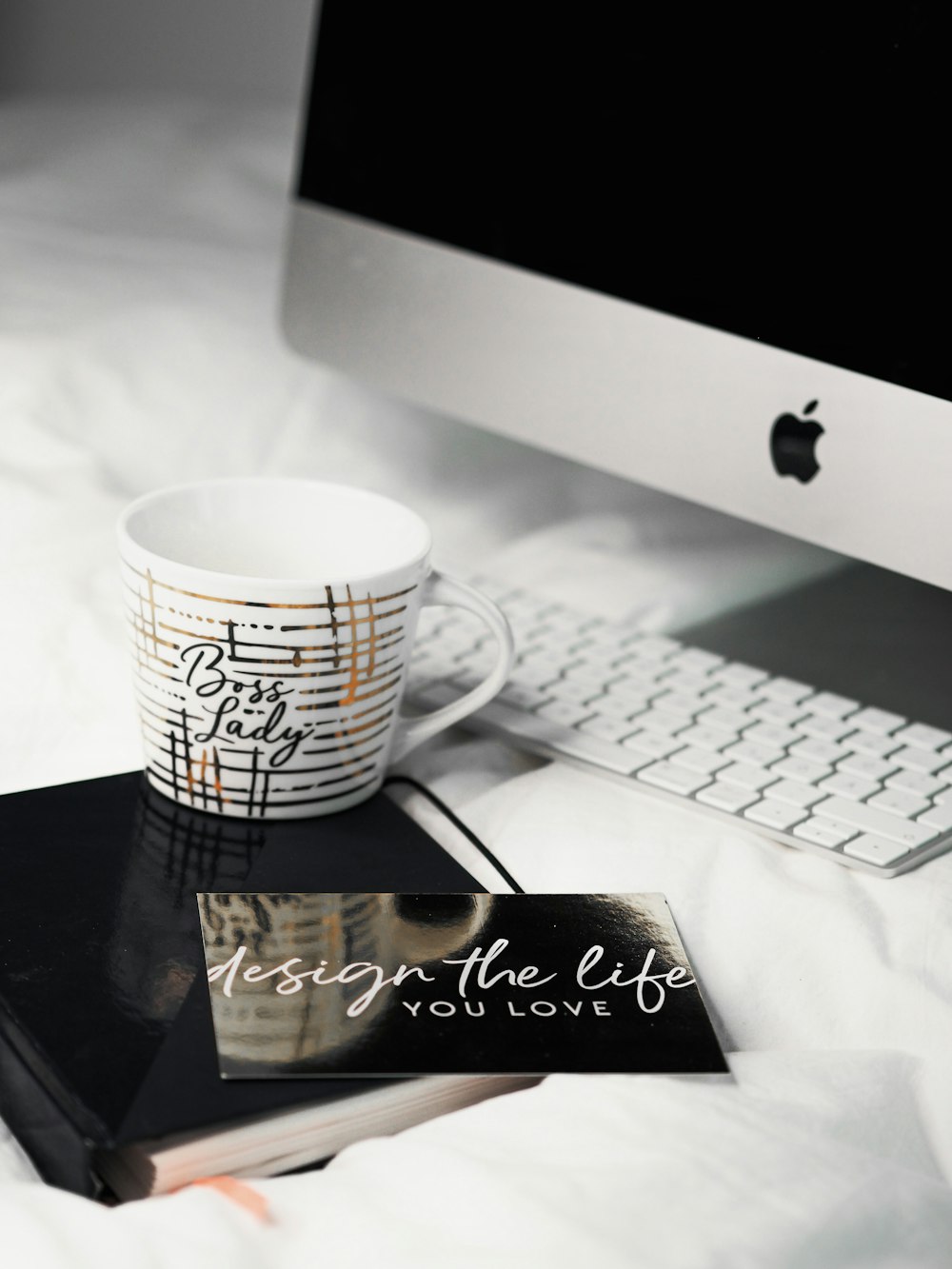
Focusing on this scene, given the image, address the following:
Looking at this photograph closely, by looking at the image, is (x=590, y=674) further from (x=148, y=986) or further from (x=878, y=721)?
(x=148, y=986)

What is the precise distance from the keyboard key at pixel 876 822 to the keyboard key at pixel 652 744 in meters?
0.06

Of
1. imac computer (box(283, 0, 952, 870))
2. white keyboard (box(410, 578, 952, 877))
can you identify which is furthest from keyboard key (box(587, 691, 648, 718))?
imac computer (box(283, 0, 952, 870))

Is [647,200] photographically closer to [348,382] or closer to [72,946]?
[348,382]

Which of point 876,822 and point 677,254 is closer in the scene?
point 876,822

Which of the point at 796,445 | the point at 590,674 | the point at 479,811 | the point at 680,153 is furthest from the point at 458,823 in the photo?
the point at 680,153

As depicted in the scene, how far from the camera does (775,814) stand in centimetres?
48

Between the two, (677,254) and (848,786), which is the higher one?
(677,254)

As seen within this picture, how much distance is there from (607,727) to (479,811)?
0.07 meters

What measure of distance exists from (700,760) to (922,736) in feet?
0.32

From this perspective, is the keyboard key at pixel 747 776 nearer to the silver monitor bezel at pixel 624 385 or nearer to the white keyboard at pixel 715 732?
the white keyboard at pixel 715 732

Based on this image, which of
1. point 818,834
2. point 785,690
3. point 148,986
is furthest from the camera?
point 785,690

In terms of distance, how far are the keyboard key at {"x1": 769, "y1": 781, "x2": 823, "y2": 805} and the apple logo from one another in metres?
0.14

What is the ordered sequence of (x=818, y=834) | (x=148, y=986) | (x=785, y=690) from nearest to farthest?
(x=148, y=986) → (x=818, y=834) → (x=785, y=690)

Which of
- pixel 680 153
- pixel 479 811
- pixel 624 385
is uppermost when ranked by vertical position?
pixel 680 153
